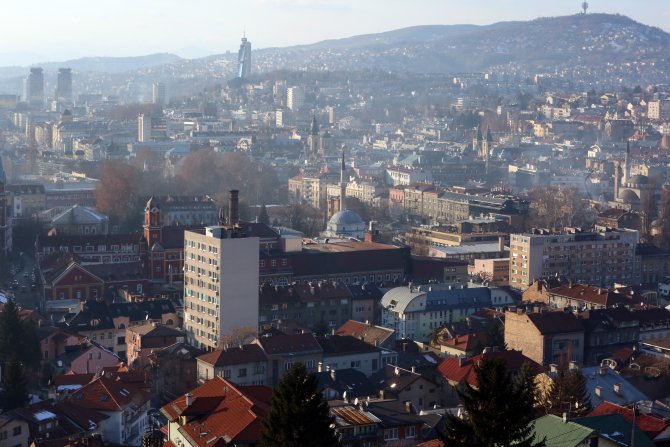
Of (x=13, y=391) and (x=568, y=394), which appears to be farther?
(x=13, y=391)

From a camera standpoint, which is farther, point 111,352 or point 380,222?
point 380,222

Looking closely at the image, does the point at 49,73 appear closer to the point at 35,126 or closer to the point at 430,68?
the point at 430,68

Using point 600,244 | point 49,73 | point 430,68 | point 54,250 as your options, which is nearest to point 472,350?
point 600,244

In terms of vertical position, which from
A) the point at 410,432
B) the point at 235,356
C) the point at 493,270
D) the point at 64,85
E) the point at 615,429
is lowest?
the point at 493,270

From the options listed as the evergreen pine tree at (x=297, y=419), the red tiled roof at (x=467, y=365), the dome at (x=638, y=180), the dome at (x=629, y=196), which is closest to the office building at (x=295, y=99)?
the dome at (x=638, y=180)

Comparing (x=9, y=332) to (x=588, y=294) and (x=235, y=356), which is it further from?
(x=588, y=294)

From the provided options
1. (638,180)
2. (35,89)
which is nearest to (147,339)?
(638,180)
